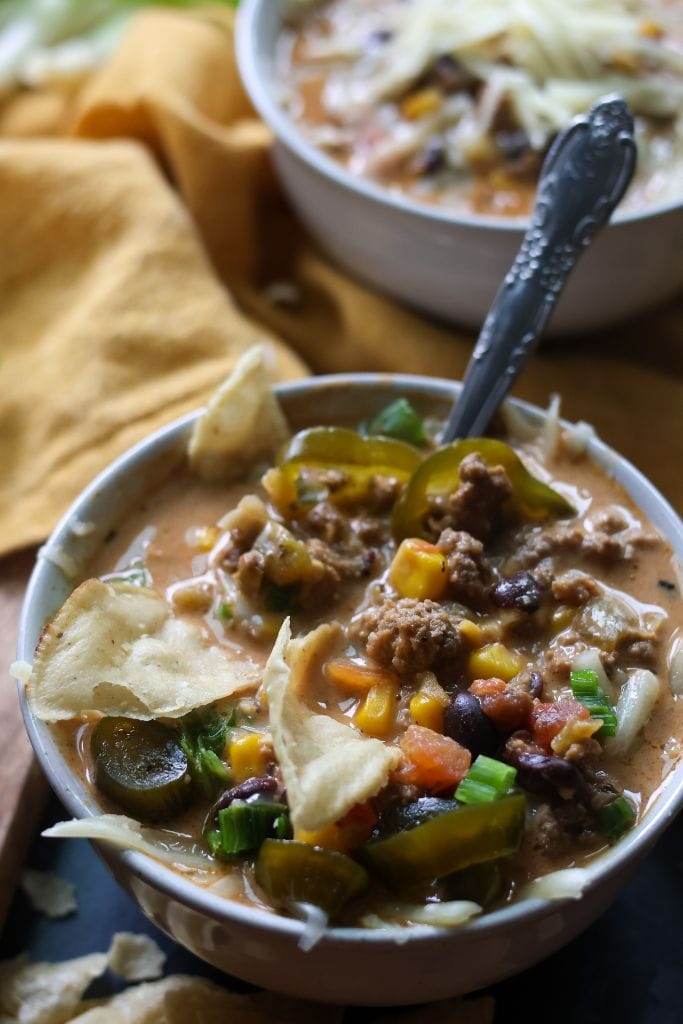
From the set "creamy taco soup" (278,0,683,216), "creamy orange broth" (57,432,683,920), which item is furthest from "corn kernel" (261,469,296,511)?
"creamy taco soup" (278,0,683,216)

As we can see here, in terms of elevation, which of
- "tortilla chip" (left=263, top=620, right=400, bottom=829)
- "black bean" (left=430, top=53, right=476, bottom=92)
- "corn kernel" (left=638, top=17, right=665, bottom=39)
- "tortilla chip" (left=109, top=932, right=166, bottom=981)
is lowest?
"tortilla chip" (left=109, top=932, right=166, bottom=981)

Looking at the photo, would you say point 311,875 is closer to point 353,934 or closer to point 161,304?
point 353,934

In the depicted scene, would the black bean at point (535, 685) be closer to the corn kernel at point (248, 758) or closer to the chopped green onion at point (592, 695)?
the chopped green onion at point (592, 695)

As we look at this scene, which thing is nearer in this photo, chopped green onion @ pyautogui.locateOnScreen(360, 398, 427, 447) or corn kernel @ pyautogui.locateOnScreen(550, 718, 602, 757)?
corn kernel @ pyautogui.locateOnScreen(550, 718, 602, 757)

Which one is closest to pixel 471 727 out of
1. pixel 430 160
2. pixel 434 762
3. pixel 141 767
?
pixel 434 762

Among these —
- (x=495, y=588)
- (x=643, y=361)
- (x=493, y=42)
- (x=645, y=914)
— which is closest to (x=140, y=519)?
(x=495, y=588)

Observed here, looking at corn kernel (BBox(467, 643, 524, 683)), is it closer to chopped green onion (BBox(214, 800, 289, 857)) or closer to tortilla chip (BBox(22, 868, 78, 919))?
chopped green onion (BBox(214, 800, 289, 857))

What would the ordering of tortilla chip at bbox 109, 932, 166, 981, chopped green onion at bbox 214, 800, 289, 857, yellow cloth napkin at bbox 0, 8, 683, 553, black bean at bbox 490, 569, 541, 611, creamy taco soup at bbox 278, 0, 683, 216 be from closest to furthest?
chopped green onion at bbox 214, 800, 289, 857 → black bean at bbox 490, 569, 541, 611 → tortilla chip at bbox 109, 932, 166, 981 → yellow cloth napkin at bbox 0, 8, 683, 553 → creamy taco soup at bbox 278, 0, 683, 216
